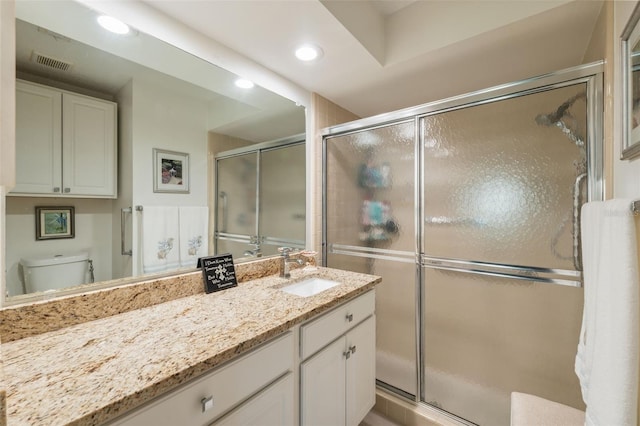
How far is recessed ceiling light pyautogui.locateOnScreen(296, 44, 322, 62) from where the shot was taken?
1507 mm

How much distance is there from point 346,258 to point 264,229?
0.67m

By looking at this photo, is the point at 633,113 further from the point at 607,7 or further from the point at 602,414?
the point at 602,414

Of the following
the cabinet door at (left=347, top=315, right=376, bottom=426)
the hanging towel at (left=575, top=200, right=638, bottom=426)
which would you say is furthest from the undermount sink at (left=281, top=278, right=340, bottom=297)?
the hanging towel at (left=575, top=200, right=638, bottom=426)

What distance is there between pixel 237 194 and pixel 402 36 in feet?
4.72

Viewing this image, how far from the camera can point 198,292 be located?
132cm

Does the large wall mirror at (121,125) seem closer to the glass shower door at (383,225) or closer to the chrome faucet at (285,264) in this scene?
the chrome faucet at (285,264)

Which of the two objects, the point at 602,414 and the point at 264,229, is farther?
the point at 264,229

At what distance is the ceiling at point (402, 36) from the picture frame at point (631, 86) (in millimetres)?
406

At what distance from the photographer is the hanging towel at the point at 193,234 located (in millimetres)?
1403

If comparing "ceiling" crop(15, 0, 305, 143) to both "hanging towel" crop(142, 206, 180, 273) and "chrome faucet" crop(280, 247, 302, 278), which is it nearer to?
"hanging towel" crop(142, 206, 180, 273)

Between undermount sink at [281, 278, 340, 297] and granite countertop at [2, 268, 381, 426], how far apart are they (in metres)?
0.35

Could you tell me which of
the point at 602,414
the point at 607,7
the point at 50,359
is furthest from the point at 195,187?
the point at 607,7

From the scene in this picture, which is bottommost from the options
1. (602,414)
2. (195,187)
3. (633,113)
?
(602,414)

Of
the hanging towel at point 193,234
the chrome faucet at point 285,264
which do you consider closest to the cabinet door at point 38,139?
the hanging towel at point 193,234
